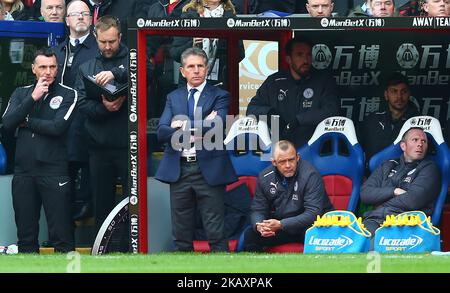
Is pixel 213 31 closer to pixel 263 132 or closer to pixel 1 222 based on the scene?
pixel 263 132

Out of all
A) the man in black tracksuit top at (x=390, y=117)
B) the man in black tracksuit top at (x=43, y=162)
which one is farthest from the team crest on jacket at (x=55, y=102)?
the man in black tracksuit top at (x=390, y=117)

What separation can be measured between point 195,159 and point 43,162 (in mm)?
1690

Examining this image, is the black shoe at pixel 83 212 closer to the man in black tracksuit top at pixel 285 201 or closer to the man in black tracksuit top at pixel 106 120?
the man in black tracksuit top at pixel 106 120

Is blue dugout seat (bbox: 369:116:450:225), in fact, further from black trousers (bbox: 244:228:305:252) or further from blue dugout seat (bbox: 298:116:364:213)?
black trousers (bbox: 244:228:305:252)

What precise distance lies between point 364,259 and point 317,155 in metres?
2.71

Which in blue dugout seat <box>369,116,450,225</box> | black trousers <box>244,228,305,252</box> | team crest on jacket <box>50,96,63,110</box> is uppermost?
team crest on jacket <box>50,96,63,110</box>

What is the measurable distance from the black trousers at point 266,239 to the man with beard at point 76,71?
2072 millimetres

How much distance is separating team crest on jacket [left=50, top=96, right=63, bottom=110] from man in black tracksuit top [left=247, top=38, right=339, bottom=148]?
1858 millimetres

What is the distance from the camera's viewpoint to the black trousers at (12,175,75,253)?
15875 mm

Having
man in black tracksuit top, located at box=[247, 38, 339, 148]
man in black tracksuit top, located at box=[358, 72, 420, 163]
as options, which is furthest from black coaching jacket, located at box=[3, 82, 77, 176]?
man in black tracksuit top, located at box=[358, 72, 420, 163]

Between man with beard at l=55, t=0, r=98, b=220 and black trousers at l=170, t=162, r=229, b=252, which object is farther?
man with beard at l=55, t=0, r=98, b=220
